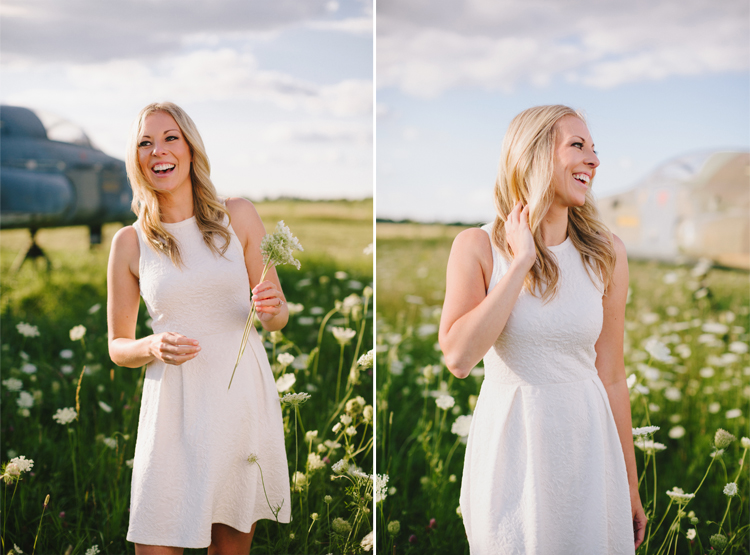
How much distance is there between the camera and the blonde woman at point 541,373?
126 cm

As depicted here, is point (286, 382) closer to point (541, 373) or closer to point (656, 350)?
point (541, 373)

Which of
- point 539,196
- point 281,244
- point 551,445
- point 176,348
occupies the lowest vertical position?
point 551,445

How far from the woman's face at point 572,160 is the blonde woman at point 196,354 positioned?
782 millimetres

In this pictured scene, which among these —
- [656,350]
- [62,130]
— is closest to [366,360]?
[656,350]

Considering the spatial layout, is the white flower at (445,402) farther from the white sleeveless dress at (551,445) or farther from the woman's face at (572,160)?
Result: the woman's face at (572,160)

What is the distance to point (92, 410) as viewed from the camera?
2.49m

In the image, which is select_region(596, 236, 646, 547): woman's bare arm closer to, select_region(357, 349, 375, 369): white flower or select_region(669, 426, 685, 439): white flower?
select_region(357, 349, 375, 369): white flower

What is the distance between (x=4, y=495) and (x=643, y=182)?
225 inches

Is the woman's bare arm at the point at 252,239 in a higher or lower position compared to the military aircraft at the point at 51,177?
lower

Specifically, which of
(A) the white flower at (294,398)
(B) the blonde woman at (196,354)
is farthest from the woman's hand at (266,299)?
(A) the white flower at (294,398)

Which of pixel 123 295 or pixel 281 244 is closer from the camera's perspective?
pixel 281 244

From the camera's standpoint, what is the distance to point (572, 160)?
1.27 m

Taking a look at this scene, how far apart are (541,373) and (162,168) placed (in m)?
1.14

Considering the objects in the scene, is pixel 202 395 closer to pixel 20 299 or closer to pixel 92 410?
pixel 92 410
